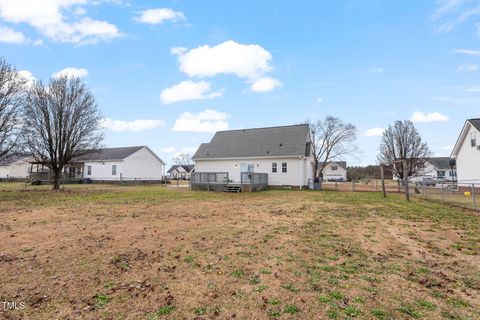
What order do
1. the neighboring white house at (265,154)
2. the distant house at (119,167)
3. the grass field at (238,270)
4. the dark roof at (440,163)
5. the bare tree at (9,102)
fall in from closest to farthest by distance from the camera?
1. the grass field at (238,270)
2. the bare tree at (9,102)
3. the neighboring white house at (265,154)
4. the distant house at (119,167)
5. the dark roof at (440,163)

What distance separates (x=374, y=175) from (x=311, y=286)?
68983 mm

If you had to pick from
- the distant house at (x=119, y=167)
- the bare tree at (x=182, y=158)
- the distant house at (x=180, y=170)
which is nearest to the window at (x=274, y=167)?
the distant house at (x=119, y=167)

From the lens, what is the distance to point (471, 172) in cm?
2283

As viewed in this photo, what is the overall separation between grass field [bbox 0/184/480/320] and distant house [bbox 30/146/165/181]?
102 ft

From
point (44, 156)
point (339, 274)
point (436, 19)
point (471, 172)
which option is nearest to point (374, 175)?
point (471, 172)

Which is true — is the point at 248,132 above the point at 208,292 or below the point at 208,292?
above

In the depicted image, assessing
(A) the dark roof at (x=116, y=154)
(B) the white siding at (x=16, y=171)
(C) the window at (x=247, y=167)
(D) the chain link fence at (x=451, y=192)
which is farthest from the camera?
(B) the white siding at (x=16, y=171)

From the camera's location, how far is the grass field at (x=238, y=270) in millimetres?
3520

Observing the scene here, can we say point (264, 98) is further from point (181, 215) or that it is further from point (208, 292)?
point (208, 292)

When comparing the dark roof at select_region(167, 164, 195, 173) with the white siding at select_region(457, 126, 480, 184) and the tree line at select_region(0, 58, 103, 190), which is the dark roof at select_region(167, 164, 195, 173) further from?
the white siding at select_region(457, 126, 480, 184)

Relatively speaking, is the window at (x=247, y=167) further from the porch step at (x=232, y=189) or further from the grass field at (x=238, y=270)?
the grass field at (x=238, y=270)

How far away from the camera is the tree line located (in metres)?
22.4

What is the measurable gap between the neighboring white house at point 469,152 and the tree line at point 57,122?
104ft

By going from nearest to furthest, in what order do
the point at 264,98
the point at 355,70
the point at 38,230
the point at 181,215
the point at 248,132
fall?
the point at 38,230 < the point at 181,215 < the point at 355,70 < the point at 264,98 < the point at 248,132
